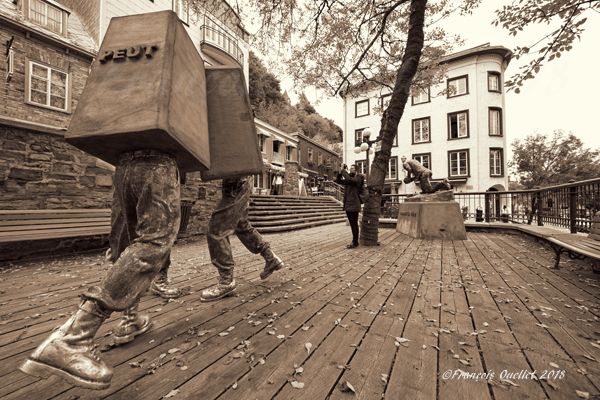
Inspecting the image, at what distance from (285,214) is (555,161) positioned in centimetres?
3044

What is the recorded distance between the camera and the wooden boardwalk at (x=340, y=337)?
1.31 meters

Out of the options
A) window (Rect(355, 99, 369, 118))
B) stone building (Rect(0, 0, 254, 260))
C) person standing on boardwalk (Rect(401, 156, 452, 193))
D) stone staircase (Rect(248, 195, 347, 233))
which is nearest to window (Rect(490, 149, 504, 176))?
window (Rect(355, 99, 369, 118))

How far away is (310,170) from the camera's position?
31531 millimetres

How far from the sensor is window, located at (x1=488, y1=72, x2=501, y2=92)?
1977 cm

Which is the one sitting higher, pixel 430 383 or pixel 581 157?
pixel 581 157

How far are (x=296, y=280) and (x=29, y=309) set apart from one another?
2590mm

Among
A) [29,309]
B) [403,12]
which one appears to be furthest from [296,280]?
[403,12]

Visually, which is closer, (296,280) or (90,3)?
(296,280)

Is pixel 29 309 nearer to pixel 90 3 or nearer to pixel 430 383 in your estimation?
pixel 430 383

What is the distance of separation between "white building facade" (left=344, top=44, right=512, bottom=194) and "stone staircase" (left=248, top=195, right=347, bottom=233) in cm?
1002

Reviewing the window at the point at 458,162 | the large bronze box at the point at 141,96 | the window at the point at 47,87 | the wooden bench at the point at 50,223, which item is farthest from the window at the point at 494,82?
the window at the point at 47,87

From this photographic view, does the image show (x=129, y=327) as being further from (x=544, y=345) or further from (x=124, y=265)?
(x=544, y=345)

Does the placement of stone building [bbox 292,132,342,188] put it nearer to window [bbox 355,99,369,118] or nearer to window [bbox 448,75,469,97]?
window [bbox 355,99,369,118]

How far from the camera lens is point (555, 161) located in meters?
25.1
